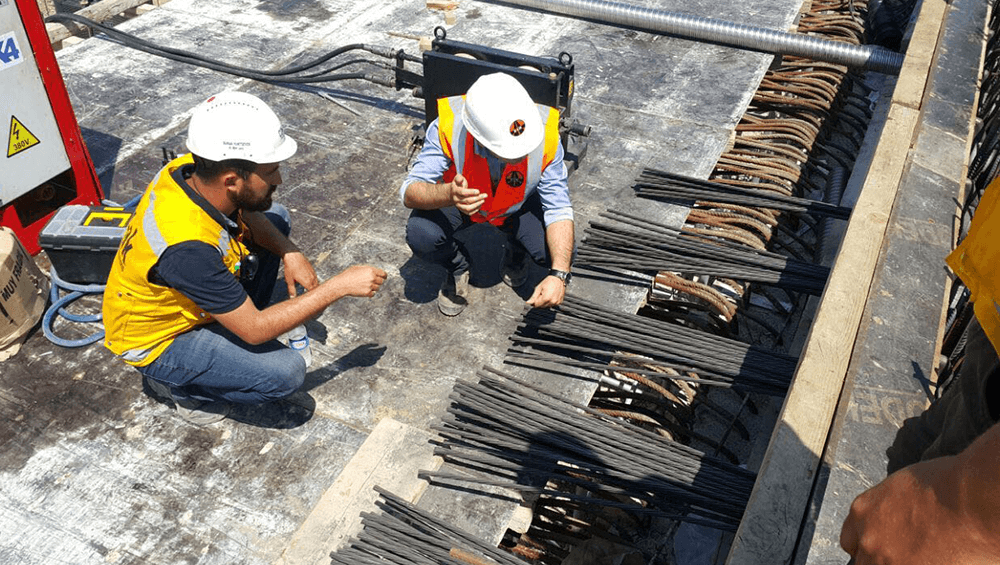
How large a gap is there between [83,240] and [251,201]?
1.45 meters

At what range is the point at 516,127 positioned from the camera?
3971 mm

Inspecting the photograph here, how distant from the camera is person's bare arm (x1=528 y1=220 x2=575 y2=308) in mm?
4051

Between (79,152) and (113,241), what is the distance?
0.92 metres

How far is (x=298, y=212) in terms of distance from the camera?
17.9 feet

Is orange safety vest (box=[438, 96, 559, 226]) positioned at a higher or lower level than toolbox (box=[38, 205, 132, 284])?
higher

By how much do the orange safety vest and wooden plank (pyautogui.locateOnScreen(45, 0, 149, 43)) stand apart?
16.6 ft

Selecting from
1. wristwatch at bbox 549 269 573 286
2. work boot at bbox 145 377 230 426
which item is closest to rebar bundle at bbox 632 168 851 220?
wristwatch at bbox 549 269 573 286

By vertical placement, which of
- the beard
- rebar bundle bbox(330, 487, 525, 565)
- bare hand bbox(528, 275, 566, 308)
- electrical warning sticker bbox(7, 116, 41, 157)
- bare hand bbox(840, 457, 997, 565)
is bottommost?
rebar bundle bbox(330, 487, 525, 565)

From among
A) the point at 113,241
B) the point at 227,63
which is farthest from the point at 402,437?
the point at 227,63

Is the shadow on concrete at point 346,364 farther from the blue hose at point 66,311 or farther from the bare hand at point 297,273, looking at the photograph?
the blue hose at point 66,311

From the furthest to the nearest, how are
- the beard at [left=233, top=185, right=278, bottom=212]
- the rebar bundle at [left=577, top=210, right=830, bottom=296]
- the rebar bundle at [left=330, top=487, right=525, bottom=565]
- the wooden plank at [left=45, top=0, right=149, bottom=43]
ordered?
the wooden plank at [left=45, top=0, right=149, bottom=43] < the rebar bundle at [left=577, top=210, right=830, bottom=296] < the beard at [left=233, top=185, right=278, bottom=212] < the rebar bundle at [left=330, top=487, right=525, bottom=565]

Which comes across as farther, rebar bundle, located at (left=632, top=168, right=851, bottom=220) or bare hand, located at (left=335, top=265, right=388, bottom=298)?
rebar bundle, located at (left=632, top=168, right=851, bottom=220)

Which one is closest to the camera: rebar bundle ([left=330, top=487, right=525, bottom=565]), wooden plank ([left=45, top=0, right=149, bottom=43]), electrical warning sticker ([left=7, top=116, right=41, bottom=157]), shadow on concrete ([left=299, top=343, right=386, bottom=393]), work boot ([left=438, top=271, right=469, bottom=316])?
rebar bundle ([left=330, top=487, right=525, bottom=565])

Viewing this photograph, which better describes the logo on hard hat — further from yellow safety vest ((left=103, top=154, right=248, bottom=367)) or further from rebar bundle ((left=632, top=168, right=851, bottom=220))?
rebar bundle ((left=632, top=168, right=851, bottom=220))
